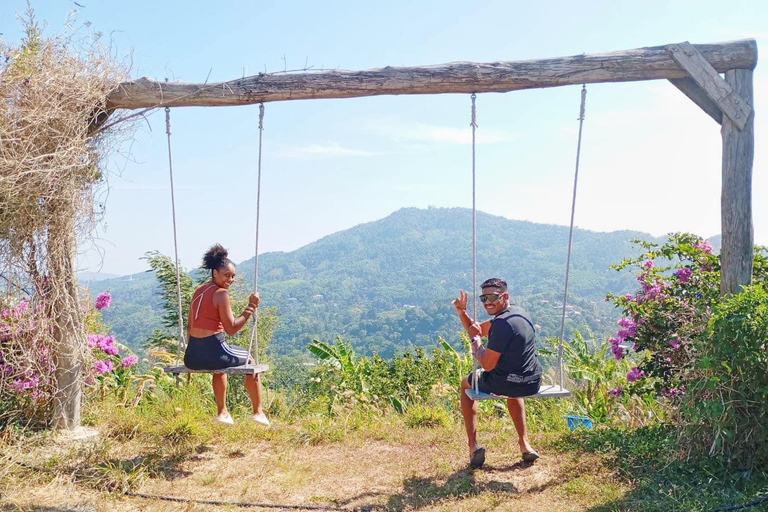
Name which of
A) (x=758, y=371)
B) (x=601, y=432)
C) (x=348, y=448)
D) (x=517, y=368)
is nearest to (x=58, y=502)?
(x=348, y=448)

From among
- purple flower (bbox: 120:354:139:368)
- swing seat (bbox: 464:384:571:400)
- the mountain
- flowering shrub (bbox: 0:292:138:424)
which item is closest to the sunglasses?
swing seat (bbox: 464:384:571:400)

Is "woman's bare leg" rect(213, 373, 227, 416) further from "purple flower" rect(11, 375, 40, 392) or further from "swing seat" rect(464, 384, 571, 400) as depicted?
"swing seat" rect(464, 384, 571, 400)

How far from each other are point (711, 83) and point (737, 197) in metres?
0.95

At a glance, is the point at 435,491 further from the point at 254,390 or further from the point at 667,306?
the point at 667,306

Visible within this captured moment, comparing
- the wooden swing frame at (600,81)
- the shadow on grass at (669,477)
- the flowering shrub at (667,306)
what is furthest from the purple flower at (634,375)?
the wooden swing frame at (600,81)

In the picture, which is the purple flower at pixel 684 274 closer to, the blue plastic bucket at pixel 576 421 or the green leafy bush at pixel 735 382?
the green leafy bush at pixel 735 382

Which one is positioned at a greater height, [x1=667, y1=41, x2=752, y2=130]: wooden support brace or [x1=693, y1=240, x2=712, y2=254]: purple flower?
[x1=667, y1=41, x2=752, y2=130]: wooden support brace

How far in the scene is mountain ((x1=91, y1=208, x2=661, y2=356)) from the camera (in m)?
64.5

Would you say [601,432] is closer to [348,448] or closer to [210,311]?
[348,448]

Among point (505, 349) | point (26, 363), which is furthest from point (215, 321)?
point (505, 349)

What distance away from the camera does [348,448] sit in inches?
234

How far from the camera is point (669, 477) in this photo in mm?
4574

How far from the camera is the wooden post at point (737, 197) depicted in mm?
4988

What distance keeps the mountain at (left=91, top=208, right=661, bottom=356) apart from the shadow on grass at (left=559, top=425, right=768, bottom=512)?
4401cm
